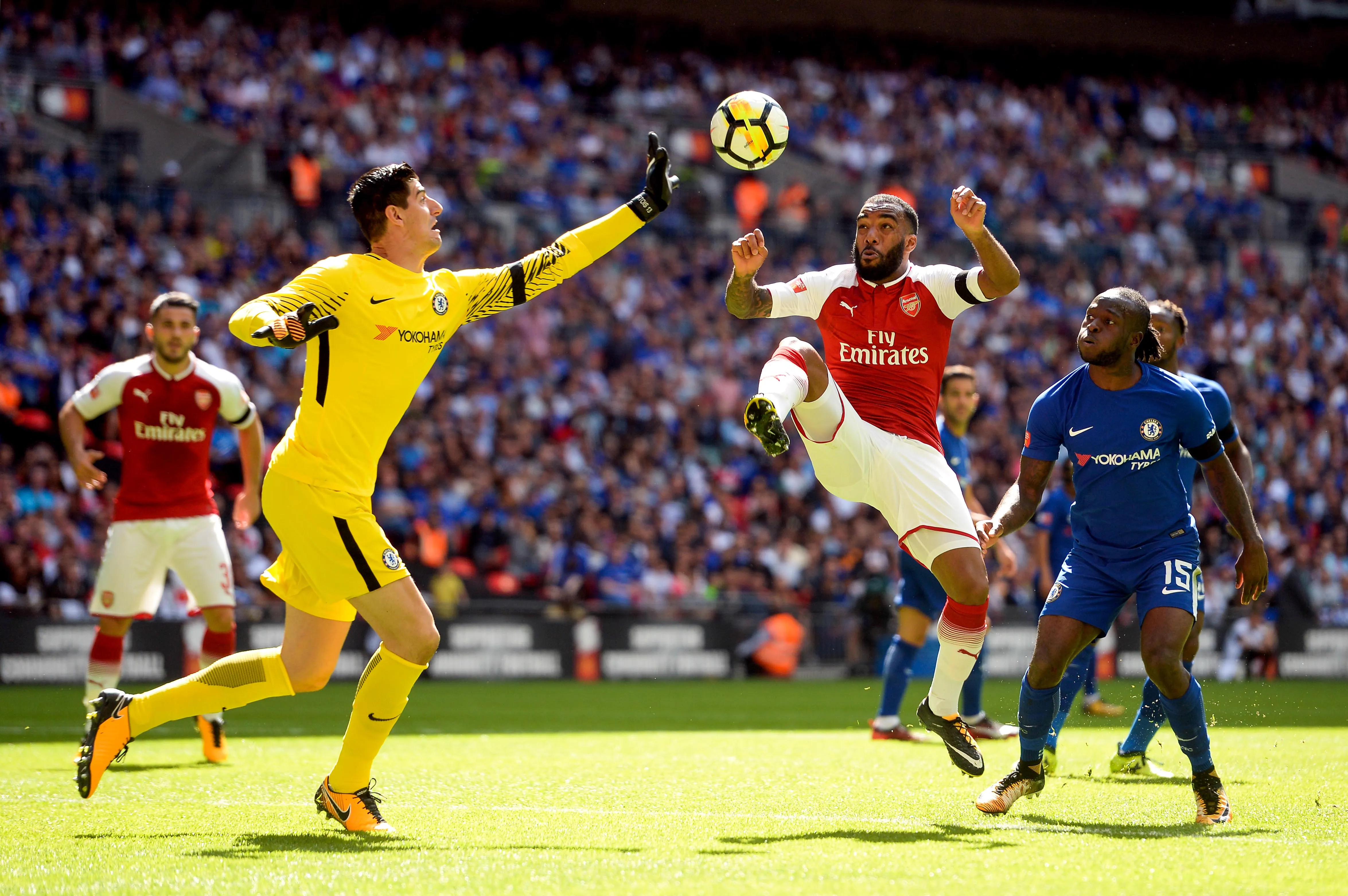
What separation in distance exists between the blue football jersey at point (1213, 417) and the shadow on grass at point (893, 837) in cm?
189

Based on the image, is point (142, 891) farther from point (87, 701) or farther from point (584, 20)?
point (584, 20)

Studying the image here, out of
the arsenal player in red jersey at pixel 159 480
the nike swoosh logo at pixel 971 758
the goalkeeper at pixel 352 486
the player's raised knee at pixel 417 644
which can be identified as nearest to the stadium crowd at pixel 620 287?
the arsenal player in red jersey at pixel 159 480

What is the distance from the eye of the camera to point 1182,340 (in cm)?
830

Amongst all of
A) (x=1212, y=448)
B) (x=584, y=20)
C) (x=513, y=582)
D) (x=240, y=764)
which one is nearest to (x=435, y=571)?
(x=513, y=582)

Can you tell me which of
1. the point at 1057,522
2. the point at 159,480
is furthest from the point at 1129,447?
the point at 159,480

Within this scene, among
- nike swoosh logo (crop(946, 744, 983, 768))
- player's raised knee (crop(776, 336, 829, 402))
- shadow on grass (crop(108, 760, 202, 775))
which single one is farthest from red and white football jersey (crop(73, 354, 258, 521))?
nike swoosh logo (crop(946, 744, 983, 768))

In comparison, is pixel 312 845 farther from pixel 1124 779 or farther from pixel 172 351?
pixel 1124 779

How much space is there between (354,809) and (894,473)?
296 centimetres

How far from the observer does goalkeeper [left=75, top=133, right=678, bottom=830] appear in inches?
241

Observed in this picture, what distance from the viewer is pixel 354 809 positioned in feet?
20.6

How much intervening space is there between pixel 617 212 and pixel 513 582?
1276cm

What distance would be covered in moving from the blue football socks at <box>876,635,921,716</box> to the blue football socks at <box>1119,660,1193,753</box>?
246 centimetres

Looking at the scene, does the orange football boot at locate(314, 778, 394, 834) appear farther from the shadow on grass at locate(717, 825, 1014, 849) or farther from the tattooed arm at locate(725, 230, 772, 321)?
the tattooed arm at locate(725, 230, 772, 321)

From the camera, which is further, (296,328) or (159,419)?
(159,419)
